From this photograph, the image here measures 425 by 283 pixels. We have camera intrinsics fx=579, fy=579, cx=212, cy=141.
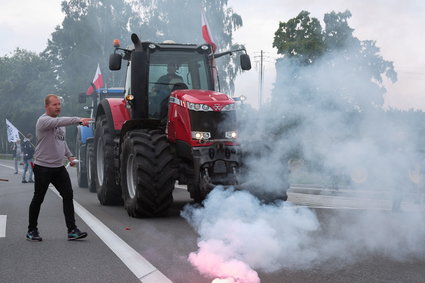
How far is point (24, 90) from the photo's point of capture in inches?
3167

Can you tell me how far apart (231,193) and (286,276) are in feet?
10.1

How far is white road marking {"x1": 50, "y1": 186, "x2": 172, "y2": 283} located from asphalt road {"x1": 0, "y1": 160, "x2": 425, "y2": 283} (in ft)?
0.12

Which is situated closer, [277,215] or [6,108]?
[277,215]

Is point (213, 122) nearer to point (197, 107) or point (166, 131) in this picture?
point (197, 107)

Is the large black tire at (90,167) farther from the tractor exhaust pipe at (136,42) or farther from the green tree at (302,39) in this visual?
the green tree at (302,39)

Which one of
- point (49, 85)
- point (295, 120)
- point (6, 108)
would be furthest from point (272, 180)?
point (6, 108)

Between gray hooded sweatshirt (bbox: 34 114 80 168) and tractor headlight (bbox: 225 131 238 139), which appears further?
tractor headlight (bbox: 225 131 238 139)

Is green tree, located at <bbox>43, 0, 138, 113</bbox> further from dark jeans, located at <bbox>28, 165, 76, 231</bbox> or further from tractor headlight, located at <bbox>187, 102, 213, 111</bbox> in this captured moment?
dark jeans, located at <bbox>28, 165, 76, 231</bbox>

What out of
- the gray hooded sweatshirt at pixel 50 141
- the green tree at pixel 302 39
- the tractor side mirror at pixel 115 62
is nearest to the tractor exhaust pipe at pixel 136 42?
the tractor side mirror at pixel 115 62

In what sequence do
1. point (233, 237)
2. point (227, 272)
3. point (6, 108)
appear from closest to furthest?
1. point (227, 272)
2. point (233, 237)
3. point (6, 108)

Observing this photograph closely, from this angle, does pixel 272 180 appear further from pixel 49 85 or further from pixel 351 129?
pixel 49 85

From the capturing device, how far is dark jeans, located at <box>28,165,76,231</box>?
Result: 24.1 feet

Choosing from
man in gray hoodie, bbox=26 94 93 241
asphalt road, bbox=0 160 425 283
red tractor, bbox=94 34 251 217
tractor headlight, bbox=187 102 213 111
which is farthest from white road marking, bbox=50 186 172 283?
tractor headlight, bbox=187 102 213 111

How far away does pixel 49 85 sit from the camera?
74188mm
